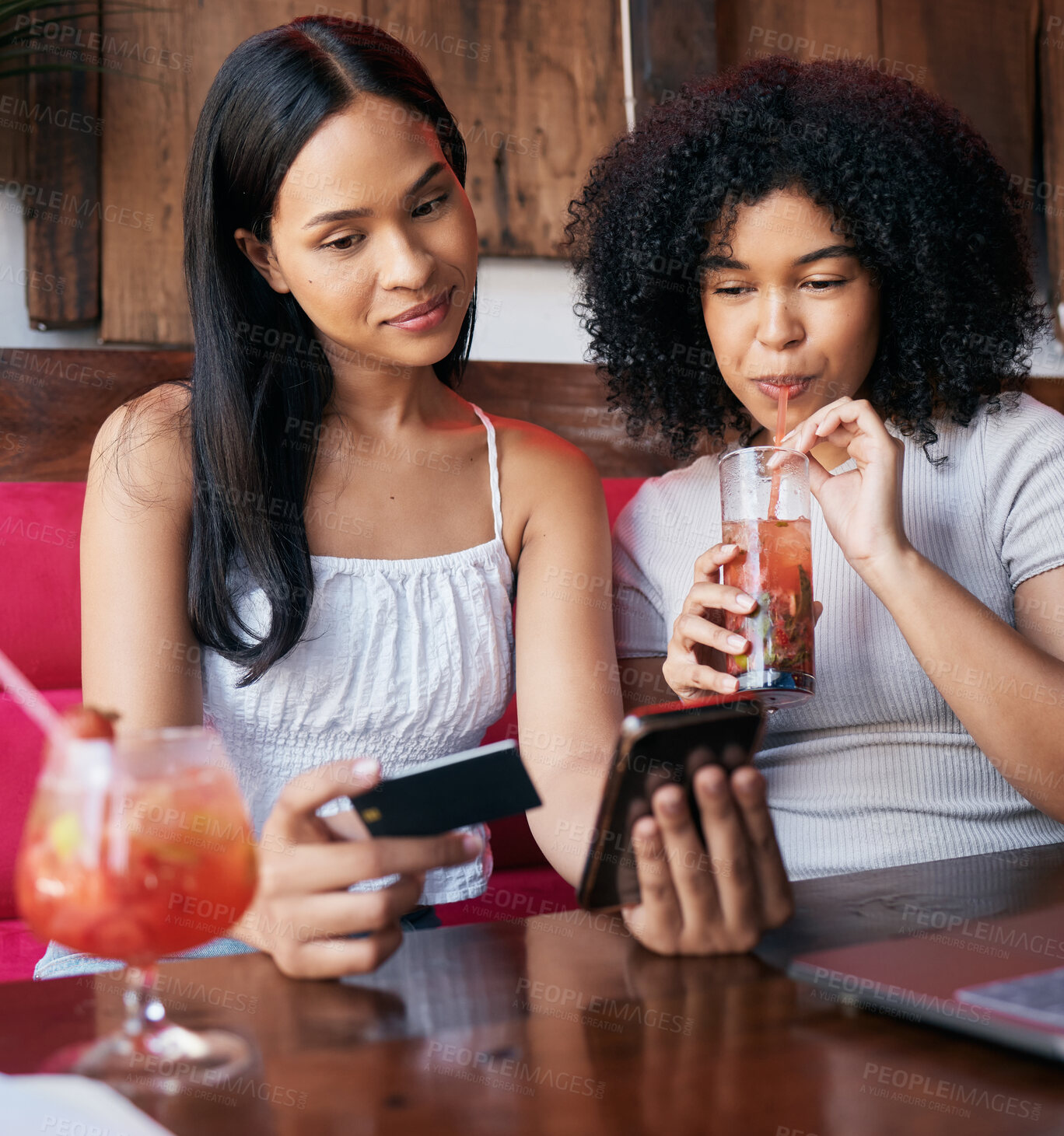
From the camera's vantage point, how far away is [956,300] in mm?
1586

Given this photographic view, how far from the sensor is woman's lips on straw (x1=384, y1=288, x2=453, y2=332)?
1.42 m

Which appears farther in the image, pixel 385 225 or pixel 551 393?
pixel 551 393

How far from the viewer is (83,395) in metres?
2.19

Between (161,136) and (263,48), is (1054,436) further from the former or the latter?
(161,136)

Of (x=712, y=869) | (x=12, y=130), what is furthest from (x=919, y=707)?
(x=12, y=130)

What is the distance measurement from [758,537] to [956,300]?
60 centimetres

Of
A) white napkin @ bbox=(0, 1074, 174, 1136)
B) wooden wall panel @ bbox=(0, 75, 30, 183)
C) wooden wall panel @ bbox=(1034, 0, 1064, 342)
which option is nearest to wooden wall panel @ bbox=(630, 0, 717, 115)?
wooden wall panel @ bbox=(1034, 0, 1064, 342)

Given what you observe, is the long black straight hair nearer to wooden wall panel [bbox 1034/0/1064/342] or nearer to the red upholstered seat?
the red upholstered seat

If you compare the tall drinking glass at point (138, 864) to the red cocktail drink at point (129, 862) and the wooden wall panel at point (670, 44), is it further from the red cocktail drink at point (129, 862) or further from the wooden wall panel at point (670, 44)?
the wooden wall panel at point (670, 44)

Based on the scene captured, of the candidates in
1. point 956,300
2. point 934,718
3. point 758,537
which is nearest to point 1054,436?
point 956,300

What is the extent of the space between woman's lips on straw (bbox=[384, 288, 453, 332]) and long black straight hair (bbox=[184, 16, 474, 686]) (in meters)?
0.22

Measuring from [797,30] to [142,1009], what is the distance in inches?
123

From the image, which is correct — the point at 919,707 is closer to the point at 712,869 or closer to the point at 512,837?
the point at 712,869

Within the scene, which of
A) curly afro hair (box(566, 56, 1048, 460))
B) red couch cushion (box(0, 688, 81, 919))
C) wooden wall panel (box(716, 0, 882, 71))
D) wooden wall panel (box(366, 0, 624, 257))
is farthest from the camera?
wooden wall panel (box(716, 0, 882, 71))
